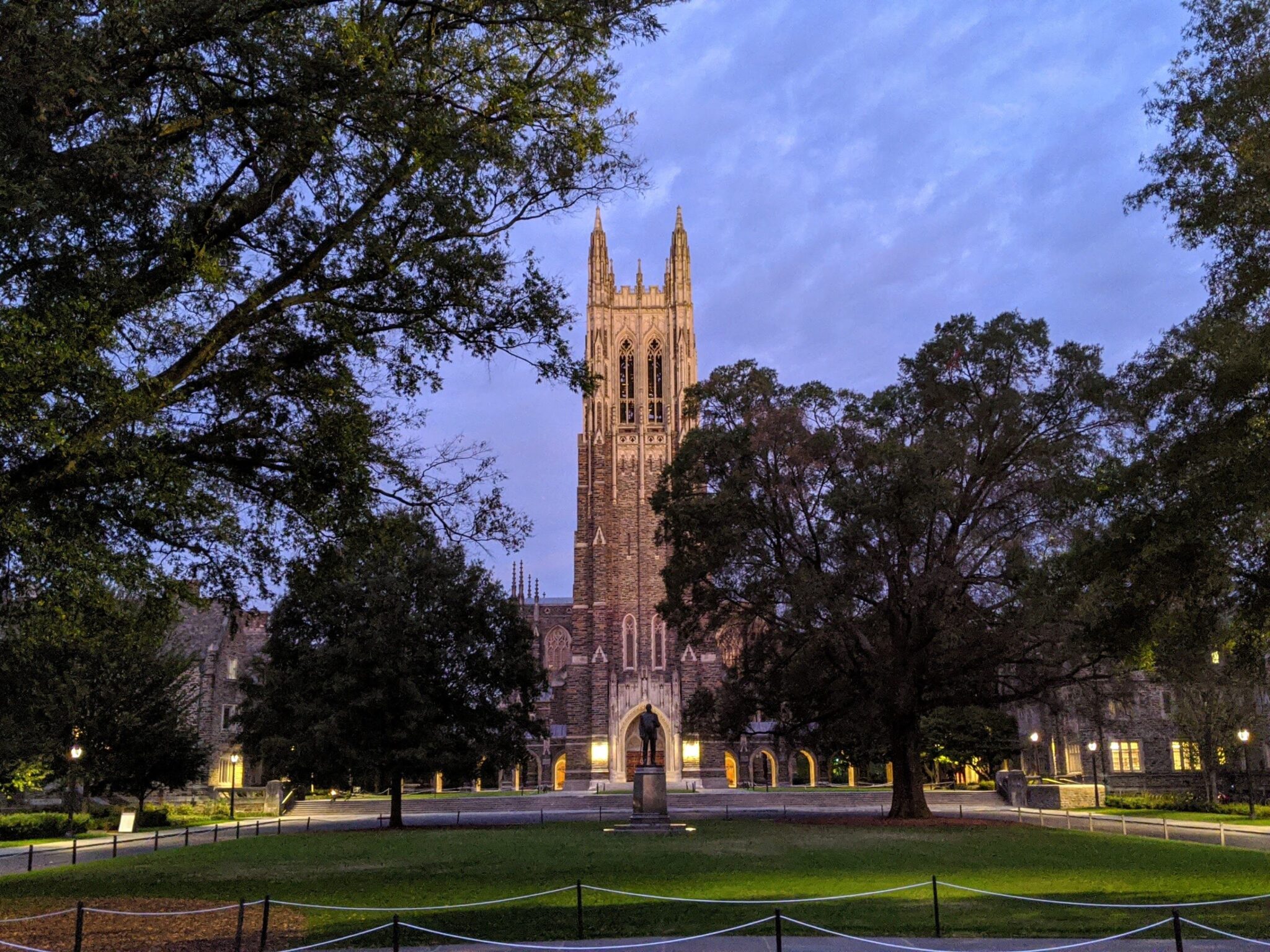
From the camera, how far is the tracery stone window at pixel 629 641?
7050cm

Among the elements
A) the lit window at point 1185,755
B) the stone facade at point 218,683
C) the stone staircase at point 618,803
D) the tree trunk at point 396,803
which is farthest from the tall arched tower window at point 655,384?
the tree trunk at point 396,803

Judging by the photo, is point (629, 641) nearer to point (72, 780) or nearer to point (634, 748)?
point (634, 748)

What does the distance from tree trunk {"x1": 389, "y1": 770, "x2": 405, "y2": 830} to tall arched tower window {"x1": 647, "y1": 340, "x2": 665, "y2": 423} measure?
43.5 metres

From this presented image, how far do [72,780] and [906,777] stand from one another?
87.3 feet

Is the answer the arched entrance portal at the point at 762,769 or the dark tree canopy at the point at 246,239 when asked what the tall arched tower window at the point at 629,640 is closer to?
the arched entrance portal at the point at 762,769

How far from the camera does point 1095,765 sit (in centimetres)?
4662

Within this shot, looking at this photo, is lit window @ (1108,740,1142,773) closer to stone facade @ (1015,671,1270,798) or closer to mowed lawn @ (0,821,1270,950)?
stone facade @ (1015,671,1270,798)

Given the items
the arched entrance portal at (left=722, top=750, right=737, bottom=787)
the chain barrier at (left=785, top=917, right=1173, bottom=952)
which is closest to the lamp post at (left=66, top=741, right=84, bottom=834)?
the chain barrier at (left=785, top=917, right=1173, bottom=952)

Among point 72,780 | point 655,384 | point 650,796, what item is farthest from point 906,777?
point 655,384

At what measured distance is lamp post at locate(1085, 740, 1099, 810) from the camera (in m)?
43.4

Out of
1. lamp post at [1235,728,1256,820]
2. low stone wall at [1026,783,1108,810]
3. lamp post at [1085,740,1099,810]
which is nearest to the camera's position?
lamp post at [1235,728,1256,820]

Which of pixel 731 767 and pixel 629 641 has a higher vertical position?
pixel 629 641

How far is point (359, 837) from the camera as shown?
29500 mm

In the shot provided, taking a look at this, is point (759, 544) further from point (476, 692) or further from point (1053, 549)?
point (476, 692)
